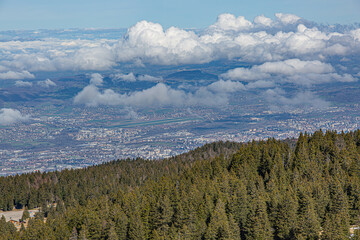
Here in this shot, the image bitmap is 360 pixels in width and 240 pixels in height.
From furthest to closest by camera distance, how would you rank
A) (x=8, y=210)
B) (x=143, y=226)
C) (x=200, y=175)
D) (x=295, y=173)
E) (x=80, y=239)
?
Result: (x=8, y=210) → (x=200, y=175) → (x=295, y=173) → (x=143, y=226) → (x=80, y=239)

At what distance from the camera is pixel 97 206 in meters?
91.8

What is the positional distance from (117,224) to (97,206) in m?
12.7

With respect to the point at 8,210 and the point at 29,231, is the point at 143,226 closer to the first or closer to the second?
the point at 29,231

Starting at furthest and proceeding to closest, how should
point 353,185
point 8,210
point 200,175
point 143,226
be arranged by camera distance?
point 8,210 < point 200,175 < point 353,185 < point 143,226

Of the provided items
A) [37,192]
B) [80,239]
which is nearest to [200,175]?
[80,239]

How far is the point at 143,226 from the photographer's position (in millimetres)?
80938

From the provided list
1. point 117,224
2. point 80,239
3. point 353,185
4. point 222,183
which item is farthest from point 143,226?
point 353,185

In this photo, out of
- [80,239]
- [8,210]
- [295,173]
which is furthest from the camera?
[8,210]

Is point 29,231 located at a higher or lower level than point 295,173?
lower

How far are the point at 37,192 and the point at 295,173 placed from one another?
292ft

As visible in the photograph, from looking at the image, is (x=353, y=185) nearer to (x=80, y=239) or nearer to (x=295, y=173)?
(x=295, y=173)

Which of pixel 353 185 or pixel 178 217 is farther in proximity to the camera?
pixel 353 185

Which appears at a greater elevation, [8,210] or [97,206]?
[97,206]

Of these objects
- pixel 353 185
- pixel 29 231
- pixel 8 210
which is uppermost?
pixel 353 185
